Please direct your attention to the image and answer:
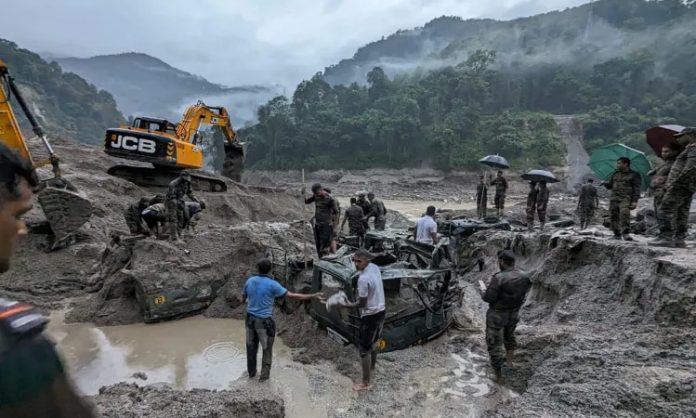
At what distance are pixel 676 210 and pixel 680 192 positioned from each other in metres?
0.28

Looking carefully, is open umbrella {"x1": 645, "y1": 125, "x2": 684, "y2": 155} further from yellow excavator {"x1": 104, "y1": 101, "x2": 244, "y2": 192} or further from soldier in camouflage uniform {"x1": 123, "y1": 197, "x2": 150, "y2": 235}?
yellow excavator {"x1": 104, "y1": 101, "x2": 244, "y2": 192}

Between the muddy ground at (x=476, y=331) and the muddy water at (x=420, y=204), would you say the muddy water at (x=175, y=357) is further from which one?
the muddy water at (x=420, y=204)

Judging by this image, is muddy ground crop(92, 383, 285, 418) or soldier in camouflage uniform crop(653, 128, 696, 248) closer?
muddy ground crop(92, 383, 285, 418)

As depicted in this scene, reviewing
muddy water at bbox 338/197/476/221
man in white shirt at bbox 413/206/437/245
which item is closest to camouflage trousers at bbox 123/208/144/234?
man in white shirt at bbox 413/206/437/245

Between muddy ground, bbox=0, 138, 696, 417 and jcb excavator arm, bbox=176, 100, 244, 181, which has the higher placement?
jcb excavator arm, bbox=176, 100, 244, 181

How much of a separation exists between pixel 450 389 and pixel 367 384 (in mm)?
1042

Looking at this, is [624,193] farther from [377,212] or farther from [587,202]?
[377,212]

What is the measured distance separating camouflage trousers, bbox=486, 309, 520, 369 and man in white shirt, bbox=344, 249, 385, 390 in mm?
1362

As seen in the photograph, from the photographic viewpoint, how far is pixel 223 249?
8.26 meters

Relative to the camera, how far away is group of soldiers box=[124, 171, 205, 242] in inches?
332

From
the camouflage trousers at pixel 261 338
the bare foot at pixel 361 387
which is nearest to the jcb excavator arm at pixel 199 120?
the camouflage trousers at pixel 261 338

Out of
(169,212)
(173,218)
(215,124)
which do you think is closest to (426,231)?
(173,218)

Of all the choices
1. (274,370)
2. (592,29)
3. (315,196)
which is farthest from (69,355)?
(592,29)

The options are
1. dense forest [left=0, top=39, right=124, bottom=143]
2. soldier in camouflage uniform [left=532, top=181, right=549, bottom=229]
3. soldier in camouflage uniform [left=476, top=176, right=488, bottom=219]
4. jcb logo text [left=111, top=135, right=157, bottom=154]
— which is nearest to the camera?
soldier in camouflage uniform [left=532, top=181, right=549, bottom=229]
